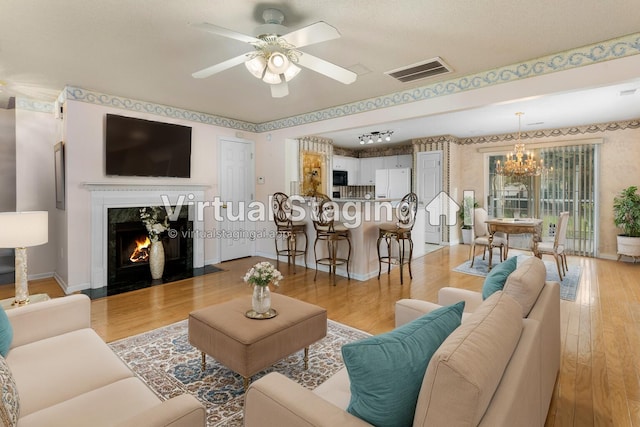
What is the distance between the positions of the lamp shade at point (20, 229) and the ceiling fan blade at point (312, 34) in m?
2.13

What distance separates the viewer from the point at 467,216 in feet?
25.1

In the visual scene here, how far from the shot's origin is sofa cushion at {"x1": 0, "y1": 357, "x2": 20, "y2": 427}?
98cm

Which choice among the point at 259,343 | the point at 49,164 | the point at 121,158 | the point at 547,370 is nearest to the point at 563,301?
the point at 547,370

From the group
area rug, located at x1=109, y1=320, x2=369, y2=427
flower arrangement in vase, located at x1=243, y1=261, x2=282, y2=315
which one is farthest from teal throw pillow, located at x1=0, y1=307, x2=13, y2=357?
flower arrangement in vase, located at x1=243, y1=261, x2=282, y2=315

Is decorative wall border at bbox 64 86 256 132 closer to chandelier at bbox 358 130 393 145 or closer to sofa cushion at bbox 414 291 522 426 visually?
chandelier at bbox 358 130 393 145

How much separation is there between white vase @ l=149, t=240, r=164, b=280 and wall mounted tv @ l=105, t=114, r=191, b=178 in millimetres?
1060

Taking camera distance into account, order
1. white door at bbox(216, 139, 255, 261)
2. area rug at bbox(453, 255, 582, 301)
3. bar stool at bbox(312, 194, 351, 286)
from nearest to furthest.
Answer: area rug at bbox(453, 255, 582, 301) → bar stool at bbox(312, 194, 351, 286) → white door at bbox(216, 139, 255, 261)

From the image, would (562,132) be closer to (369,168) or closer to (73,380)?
(369,168)

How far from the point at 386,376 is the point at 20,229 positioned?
8.37 ft

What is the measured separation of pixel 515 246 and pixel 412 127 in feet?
11.6

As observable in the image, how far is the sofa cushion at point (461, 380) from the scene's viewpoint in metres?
0.83

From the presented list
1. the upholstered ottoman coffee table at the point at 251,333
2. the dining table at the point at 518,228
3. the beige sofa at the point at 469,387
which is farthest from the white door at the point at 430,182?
the beige sofa at the point at 469,387

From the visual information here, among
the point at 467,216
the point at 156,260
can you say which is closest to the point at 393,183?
the point at 467,216

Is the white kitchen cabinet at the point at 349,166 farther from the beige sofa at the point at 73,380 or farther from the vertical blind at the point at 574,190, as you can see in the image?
the beige sofa at the point at 73,380
